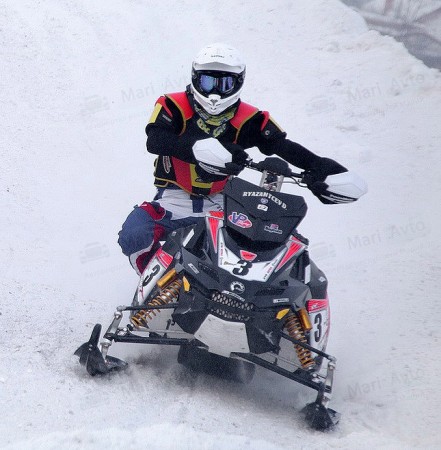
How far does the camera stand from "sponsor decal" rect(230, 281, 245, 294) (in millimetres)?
4816

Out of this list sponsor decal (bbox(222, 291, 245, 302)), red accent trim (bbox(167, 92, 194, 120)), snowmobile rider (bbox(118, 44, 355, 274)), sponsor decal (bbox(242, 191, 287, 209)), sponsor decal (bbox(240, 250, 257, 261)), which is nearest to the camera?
sponsor decal (bbox(222, 291, 245, 302))

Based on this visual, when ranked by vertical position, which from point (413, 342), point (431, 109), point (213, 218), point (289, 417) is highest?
point (213, 218)

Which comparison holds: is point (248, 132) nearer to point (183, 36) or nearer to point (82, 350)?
point (82, 350)

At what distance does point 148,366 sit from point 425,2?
8835 millimetres

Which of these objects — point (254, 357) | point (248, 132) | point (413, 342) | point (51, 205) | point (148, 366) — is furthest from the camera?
point (51, 205)

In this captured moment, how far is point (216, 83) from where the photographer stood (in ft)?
19.0

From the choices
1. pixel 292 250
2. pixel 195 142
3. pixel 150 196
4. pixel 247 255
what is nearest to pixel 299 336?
pixel 292 250

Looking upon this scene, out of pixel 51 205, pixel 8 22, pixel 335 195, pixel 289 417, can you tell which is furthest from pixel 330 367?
pixel 8 22

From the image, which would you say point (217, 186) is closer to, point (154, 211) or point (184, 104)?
point (154, 211)

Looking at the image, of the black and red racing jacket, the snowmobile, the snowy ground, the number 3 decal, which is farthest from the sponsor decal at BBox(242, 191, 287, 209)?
the snowy ground

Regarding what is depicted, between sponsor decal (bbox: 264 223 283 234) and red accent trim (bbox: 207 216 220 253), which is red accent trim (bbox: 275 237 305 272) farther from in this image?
red accent trim (bbox: 207 216 220 253)

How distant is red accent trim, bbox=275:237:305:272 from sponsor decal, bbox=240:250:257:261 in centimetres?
16

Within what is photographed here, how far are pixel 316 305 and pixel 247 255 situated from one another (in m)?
0.81

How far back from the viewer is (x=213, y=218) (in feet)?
17.7
